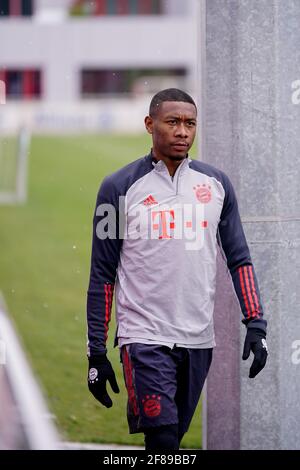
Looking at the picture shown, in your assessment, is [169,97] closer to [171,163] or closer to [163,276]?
[171,163]

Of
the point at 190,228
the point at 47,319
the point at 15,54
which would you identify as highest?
the point at 15,54

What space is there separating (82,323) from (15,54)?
37.6 m

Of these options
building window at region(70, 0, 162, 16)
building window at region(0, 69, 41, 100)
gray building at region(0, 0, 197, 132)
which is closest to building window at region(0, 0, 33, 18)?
gray building at region(0, 0, 197, 132)

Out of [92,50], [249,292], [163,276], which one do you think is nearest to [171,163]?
[163,276]

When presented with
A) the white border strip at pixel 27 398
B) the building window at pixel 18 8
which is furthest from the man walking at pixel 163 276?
the building window at pixel 18 8

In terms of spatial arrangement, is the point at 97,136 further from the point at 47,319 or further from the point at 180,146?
the point at 180,146

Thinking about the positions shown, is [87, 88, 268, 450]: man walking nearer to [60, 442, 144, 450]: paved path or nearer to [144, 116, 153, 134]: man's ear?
[144, 116, 153, 134]: man's ear

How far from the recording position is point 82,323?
36.1ft

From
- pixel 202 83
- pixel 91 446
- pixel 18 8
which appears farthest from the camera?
pixel 18 8

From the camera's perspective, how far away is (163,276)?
4.17 meters

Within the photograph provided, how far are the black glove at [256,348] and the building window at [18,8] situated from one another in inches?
1733

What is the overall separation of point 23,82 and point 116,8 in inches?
264

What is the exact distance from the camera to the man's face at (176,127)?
4.20 metres
